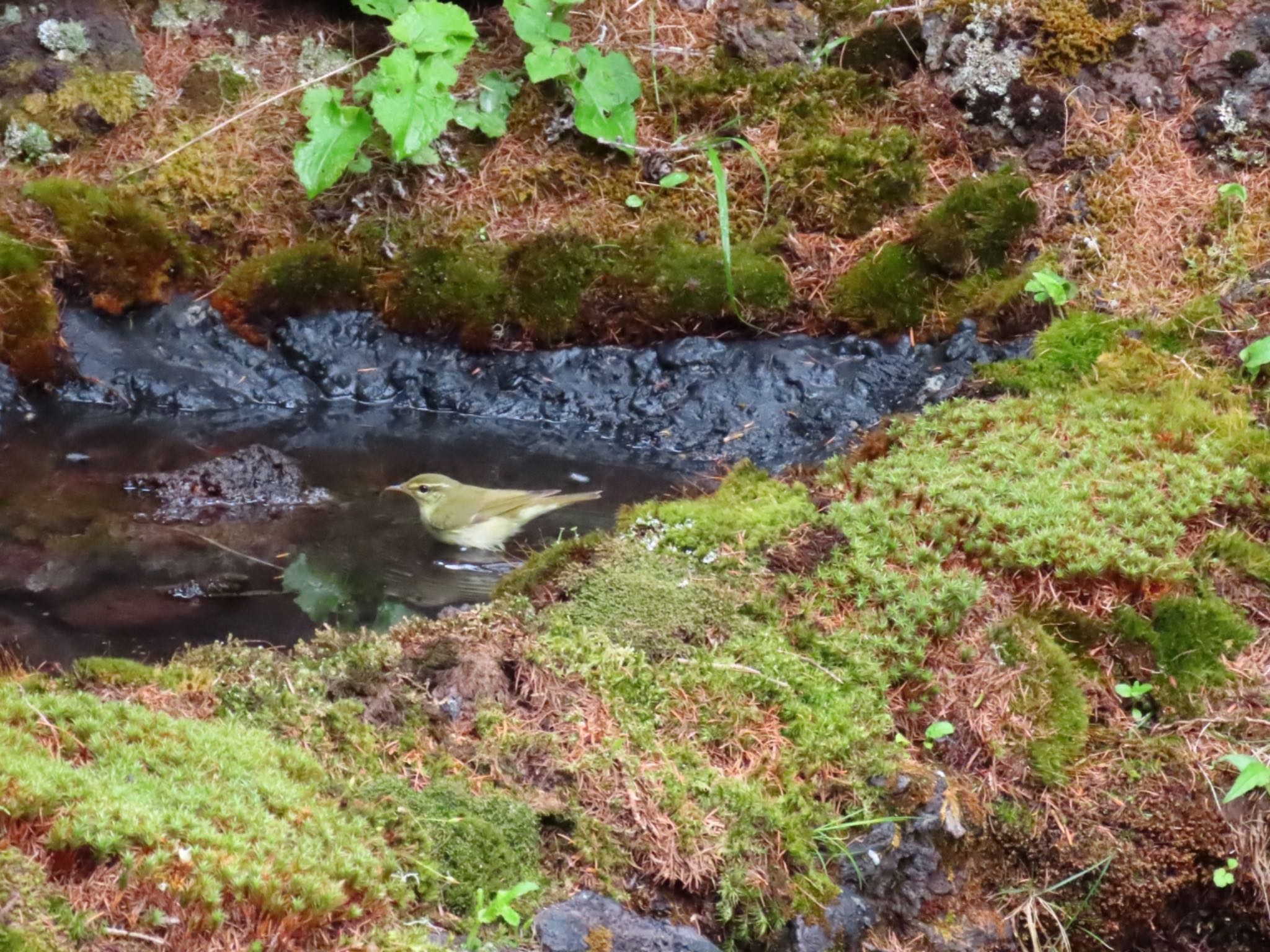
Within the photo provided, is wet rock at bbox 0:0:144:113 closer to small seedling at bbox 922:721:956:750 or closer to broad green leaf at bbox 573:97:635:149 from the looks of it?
broad green leaf at bbox 573:97:635:149

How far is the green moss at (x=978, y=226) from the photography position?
773cm

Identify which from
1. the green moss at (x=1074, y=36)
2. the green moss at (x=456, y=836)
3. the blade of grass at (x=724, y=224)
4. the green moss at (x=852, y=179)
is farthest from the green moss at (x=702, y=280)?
the green moss at (x=456, y=836)

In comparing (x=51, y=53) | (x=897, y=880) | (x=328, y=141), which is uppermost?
(x=51, y=53)

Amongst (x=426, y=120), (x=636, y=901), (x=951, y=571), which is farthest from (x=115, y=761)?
Answer: (x=426, y=120)

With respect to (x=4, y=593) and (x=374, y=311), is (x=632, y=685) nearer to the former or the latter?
(x=4, y=593)

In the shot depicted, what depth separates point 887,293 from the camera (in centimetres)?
783

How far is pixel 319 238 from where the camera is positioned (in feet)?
27.1

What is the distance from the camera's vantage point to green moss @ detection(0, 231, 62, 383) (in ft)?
25.3

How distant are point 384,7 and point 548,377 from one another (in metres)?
2.88

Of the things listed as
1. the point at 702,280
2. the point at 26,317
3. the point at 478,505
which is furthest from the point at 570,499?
the point at 26,317

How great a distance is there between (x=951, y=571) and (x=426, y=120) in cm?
470

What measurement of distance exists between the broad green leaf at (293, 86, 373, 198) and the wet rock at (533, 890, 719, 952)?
18.4ft

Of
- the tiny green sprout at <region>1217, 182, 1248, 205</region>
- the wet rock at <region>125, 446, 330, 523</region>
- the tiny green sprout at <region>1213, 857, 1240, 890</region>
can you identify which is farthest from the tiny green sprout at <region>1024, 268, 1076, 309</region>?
the wet rock at <region>125, 446, 330, 523</region>

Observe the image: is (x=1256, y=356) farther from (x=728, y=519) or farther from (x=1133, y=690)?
(x=728, y=519)
